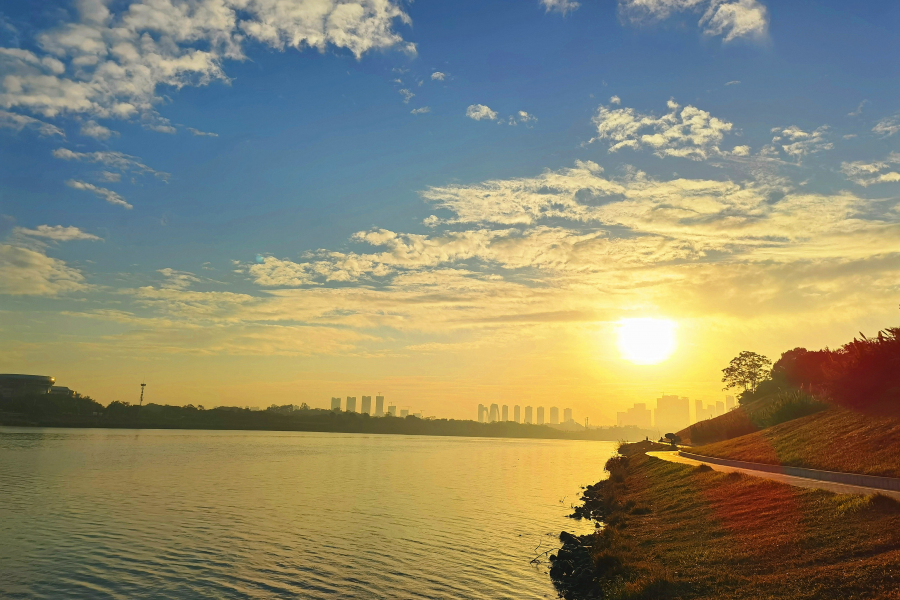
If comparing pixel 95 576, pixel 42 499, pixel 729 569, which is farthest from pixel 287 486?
pixel 729 569

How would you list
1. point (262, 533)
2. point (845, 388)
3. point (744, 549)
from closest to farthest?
1. point (744, 549)
2. point (262, 533)
3. point (845, 388)

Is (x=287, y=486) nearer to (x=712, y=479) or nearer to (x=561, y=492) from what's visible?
(x=561, y=492)

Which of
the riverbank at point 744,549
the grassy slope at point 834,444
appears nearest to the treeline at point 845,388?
the grassy slope at point 834,444

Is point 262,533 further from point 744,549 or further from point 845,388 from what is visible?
point 845,388

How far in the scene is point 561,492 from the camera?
70.4 meters

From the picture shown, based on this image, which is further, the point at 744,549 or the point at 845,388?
the point at 845,388

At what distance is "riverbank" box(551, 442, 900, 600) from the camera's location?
664 inches

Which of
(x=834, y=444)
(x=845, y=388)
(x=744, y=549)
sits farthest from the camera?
(x=845, y=388)

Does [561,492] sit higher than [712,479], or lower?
lower

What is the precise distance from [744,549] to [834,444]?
2456cm

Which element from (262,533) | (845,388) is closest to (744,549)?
(262,533)

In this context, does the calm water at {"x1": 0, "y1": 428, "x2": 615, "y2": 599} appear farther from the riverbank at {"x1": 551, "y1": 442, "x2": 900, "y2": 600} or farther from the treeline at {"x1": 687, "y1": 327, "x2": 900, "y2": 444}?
the treeline at {"x1": 687, "y1": 327, "x2": 900, "y2": 444}

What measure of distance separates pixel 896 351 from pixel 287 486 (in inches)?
2458

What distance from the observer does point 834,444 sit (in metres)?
40.6
